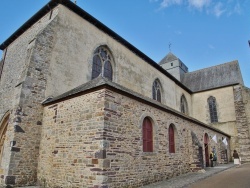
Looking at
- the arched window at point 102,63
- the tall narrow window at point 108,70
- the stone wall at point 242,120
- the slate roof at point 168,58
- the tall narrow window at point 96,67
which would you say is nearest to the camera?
the tall narrow window at point 96,67

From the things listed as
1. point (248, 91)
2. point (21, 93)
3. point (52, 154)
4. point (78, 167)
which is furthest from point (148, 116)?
point (248, 91)

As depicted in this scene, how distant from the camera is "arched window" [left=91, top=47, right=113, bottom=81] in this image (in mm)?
11740

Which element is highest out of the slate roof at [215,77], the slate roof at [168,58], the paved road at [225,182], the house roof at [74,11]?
the slate roof at [168,58]

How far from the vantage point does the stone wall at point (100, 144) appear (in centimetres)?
594

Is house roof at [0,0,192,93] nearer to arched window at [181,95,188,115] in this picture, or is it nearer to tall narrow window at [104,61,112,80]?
tall narrow window at [104,61,112,80]

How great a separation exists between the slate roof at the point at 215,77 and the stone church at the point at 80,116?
9.85 m

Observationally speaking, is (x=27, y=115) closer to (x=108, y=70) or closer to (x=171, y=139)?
(x=108, y=70)

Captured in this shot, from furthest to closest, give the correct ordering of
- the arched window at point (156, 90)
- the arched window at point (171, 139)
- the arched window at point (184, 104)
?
the arched window at point (184, 104) → the arched window at point (156, 90) → the arched window at point (171, 139)

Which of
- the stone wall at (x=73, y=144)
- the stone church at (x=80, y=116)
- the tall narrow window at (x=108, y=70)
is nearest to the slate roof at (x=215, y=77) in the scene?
the stone church at (x=80, y=116)

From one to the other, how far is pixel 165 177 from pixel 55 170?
4409 mm

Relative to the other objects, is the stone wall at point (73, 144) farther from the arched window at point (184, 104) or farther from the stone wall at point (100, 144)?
the arched window at point (184, 104)

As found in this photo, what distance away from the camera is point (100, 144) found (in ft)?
19.2

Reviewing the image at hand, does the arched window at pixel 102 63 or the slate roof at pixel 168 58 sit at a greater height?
the slate roof at pixel 168 58

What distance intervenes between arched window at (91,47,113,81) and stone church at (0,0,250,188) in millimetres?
62
